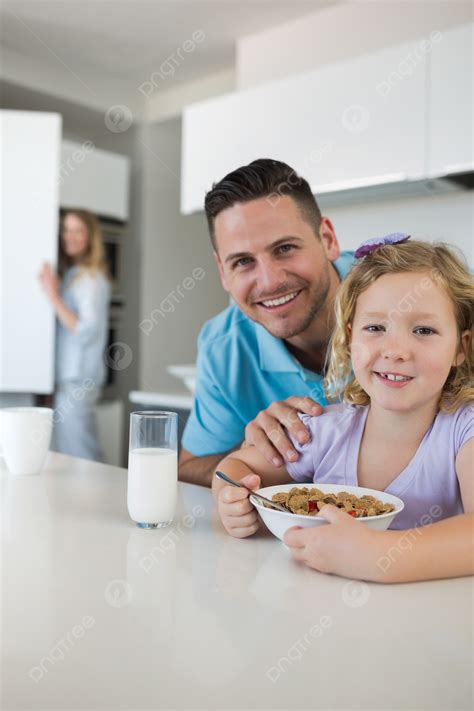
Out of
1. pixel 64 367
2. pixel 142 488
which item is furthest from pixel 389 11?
pixel 142 488

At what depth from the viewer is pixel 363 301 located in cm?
96

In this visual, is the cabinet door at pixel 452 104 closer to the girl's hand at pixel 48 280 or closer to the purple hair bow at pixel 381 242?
the purple hair bow at pixel 381 242

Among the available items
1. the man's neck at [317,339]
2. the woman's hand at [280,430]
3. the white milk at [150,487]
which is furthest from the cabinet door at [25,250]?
the white milk at [150,487]

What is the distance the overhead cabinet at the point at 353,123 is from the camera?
2293 mm

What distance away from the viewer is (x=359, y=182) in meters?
2.51

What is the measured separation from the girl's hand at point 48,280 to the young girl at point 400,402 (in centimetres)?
256

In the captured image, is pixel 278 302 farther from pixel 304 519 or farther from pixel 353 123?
pixel 353 123

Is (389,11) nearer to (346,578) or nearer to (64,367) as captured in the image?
(64,367)

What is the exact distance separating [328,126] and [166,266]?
81.2 inches

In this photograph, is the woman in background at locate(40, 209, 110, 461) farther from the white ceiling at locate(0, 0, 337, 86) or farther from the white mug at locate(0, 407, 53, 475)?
the white mug at locate(0, 407, 53, 475)

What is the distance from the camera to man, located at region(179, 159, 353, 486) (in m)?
1.19

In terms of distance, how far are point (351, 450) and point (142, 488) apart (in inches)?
12.3

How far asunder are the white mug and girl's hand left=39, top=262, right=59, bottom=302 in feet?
7.65

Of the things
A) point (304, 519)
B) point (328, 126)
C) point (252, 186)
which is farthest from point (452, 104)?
point (304, 519)
